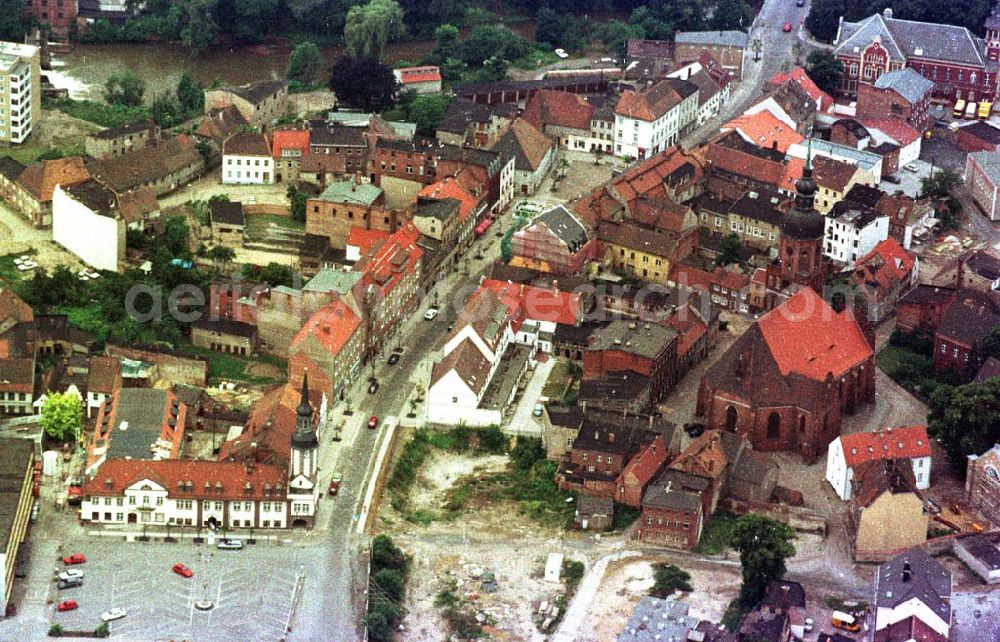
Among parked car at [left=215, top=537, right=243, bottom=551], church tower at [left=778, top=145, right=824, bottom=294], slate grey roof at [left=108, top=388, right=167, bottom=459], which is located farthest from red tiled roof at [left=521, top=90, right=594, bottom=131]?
parked car at [left=215, top=537, right=243, bottom=551]

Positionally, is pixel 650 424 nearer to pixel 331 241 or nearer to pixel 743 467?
pixel 743 467

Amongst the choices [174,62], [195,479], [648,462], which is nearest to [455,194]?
[648,462]

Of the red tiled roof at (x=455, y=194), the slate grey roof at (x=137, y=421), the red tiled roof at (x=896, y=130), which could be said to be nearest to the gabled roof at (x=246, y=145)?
the red tiled roof at (x=455, y=194)

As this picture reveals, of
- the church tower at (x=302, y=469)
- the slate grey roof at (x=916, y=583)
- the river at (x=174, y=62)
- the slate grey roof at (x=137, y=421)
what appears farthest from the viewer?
the river at (x=174, y=62)

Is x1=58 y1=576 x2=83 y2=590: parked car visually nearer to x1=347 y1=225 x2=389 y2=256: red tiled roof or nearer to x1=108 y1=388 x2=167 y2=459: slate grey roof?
x1=108 y1=388 x2=167 y2=459: slate grey roof

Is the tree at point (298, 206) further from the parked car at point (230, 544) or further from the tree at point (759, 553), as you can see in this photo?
the tree at point (759, 553)
